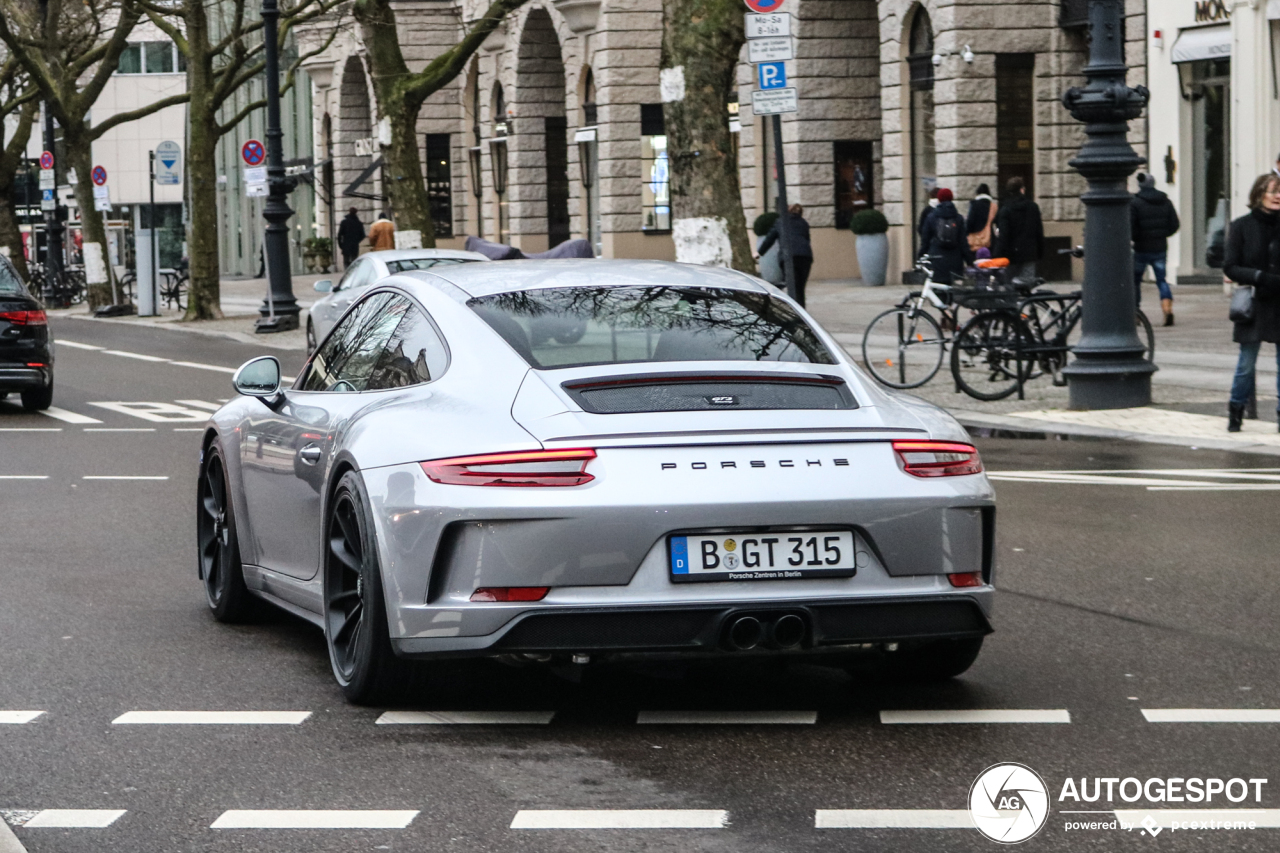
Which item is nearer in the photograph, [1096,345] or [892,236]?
[1096,345]

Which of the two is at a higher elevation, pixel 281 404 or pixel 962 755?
pixel 281 404

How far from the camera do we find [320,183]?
64.8 metres

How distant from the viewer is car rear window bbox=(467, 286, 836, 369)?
623 centimetres

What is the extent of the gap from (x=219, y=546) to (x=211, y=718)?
2.04 metres

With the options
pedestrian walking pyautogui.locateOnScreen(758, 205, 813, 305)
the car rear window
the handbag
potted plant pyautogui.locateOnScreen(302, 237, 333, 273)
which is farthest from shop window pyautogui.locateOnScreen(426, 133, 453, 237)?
the car rear window

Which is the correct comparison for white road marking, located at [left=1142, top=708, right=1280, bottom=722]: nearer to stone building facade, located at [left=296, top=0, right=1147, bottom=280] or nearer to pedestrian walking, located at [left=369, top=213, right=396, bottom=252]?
pedestrian walking, located at [left=369, top=213, right=396, bottom=252]

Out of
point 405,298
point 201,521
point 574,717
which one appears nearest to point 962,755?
point 574,717

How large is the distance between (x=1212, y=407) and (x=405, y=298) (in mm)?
10244

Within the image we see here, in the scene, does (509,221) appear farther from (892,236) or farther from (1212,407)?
(1212,407)

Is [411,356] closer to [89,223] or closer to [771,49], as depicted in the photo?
[771,49]

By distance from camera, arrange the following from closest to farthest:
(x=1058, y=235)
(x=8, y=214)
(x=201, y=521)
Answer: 1. (x=201, y=521)
2. (x=1058, y=235)
3. (x=8, y=214)

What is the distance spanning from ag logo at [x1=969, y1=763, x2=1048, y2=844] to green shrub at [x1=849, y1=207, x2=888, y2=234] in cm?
3106

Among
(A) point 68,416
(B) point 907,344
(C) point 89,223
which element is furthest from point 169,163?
(B) point 907,344

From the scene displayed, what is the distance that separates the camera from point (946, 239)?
84.3ft
